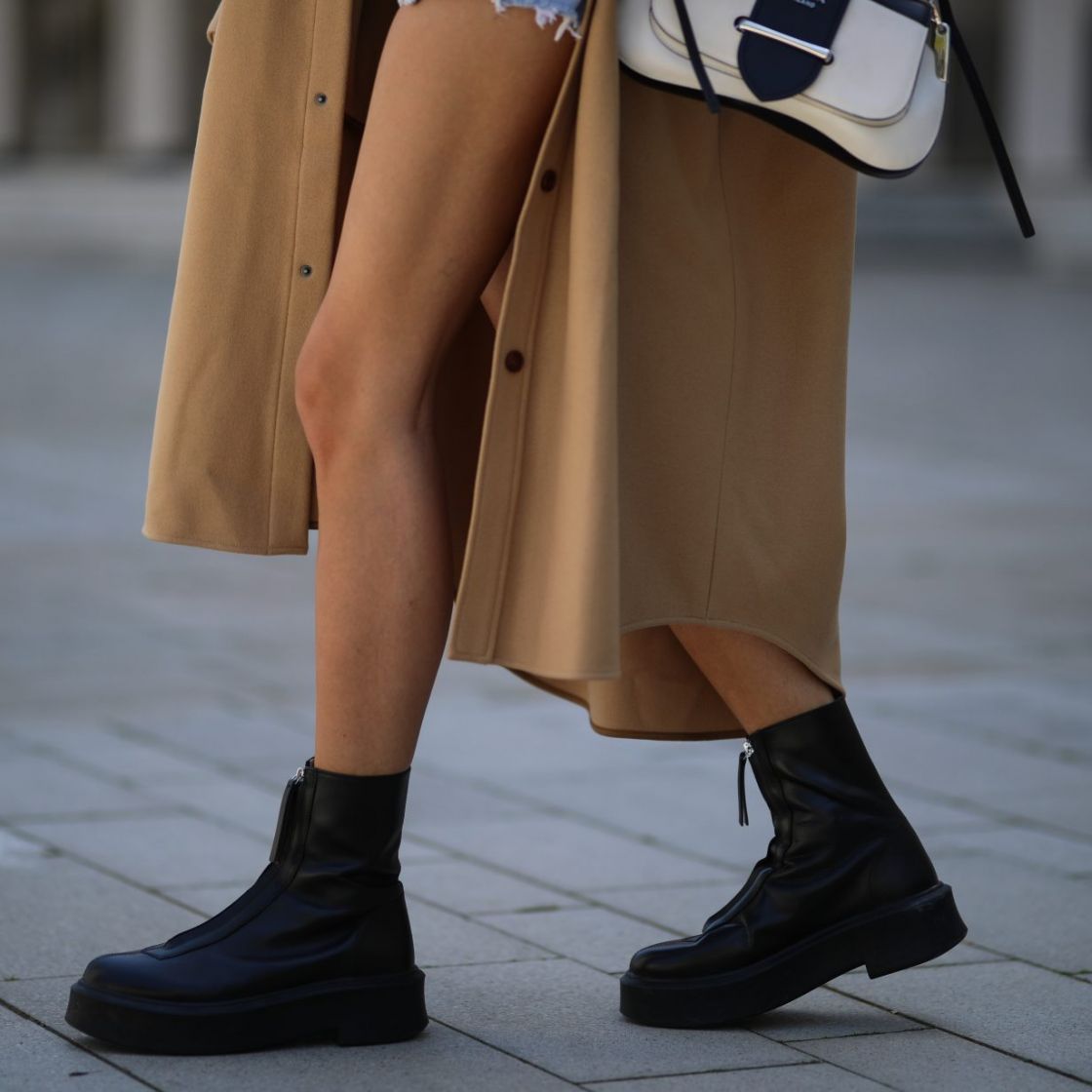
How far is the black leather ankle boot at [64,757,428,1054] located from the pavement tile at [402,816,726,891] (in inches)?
31.0

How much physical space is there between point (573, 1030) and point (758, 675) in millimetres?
434

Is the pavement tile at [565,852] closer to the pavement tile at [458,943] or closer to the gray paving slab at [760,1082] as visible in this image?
the pavement tile at [458,943]

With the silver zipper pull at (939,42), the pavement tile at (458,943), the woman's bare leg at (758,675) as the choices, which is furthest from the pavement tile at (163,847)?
the silver zipper pull at (939,42)

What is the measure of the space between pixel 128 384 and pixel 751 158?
965 centimetres

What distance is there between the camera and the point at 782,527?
7.23 feet

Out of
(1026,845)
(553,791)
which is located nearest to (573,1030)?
(1026,845)

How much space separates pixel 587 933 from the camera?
2584mm

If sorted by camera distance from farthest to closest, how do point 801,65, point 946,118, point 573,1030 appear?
point 946,118
point 573,1030
point 801,65

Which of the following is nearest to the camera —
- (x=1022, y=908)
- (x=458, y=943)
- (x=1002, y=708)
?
(x=458, y=943)

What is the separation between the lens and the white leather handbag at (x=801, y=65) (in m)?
1.91

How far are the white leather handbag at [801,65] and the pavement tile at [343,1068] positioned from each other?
96cm

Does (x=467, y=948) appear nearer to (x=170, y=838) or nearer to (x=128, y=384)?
(x=170, y=838)

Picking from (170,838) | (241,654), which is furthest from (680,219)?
(241,654)

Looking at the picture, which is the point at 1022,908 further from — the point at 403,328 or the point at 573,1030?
the point at 403,328
